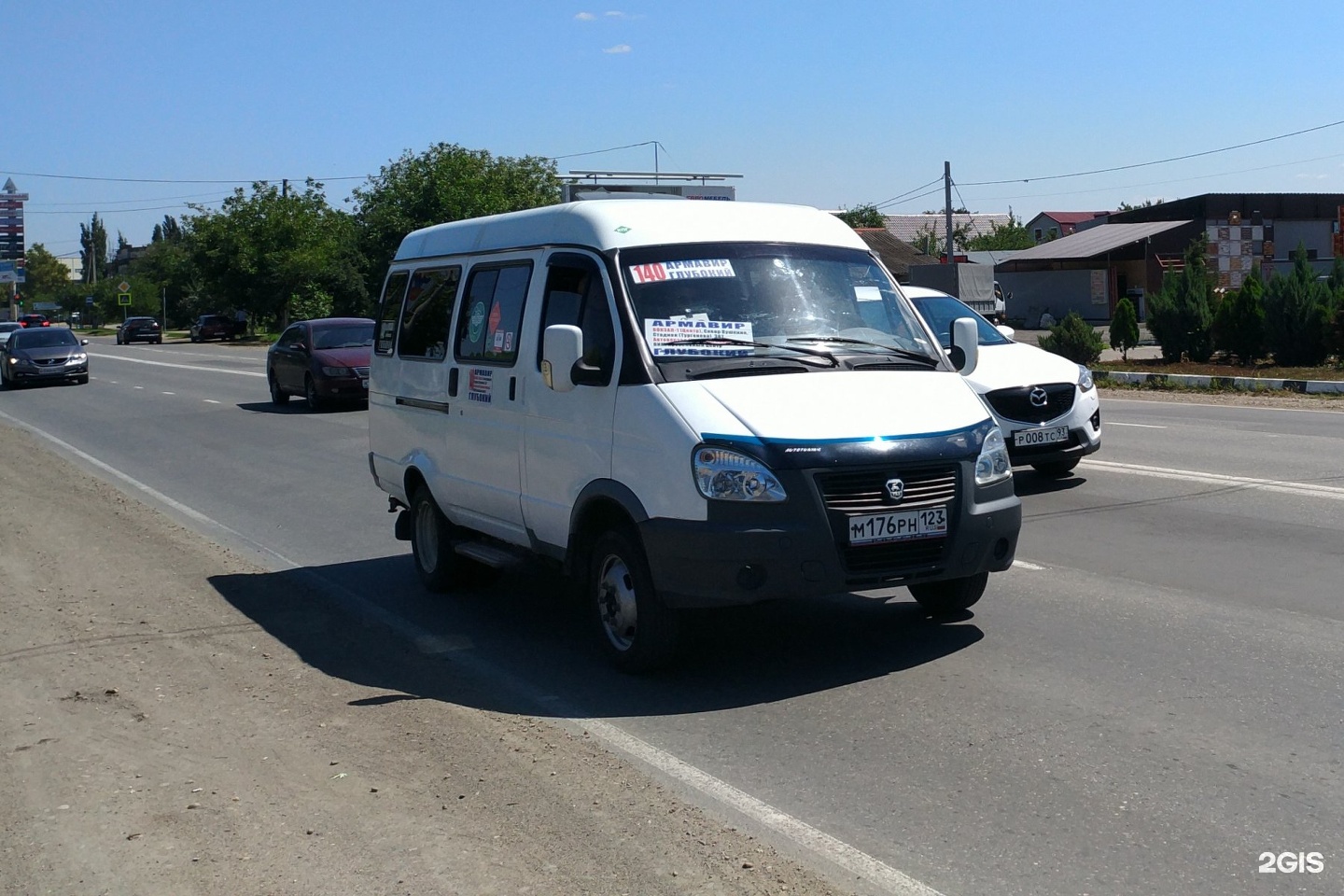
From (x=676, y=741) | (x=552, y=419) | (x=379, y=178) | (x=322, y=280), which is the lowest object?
(x=676, y=741)

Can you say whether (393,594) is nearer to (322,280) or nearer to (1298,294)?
(1298,294)

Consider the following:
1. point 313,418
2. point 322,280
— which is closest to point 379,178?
point 322,280

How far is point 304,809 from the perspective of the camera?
4789 mm

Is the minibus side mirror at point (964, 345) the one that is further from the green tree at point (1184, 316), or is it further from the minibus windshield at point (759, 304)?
the green tree at point (1184, 316)

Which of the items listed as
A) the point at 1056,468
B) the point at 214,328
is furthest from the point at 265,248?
the point at 1056,468

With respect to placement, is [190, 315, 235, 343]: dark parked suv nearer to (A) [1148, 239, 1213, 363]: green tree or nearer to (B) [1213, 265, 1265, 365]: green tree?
(A) [1148, 239, 1213, 363]: green tree

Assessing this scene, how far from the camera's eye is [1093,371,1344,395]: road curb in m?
22.5

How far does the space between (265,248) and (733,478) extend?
6487 centimetres

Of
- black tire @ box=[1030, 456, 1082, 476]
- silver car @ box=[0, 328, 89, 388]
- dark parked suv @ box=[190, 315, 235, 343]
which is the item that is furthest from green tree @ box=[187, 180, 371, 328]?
black tire @ box=[1030, 456, 1082, 476]

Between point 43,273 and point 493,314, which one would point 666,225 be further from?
point 43,273

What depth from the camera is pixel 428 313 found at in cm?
851

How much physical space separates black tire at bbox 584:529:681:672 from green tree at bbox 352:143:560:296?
46849mm

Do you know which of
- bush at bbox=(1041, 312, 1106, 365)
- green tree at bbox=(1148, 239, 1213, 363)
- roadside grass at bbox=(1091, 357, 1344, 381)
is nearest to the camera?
roadside grass at bbox=(1091, 357, 1344, 381)

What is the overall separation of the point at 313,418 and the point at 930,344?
16.8 meters
